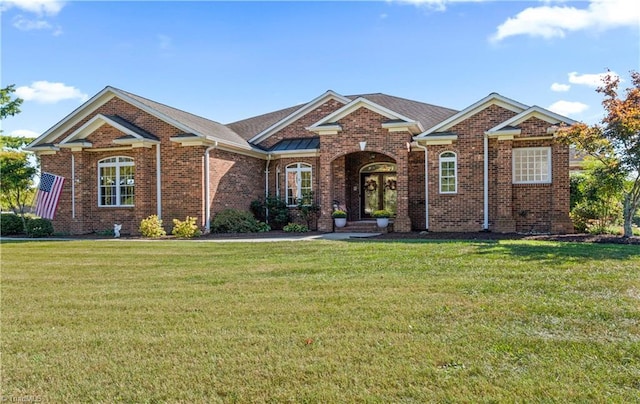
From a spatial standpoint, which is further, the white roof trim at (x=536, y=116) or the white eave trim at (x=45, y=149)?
the white eave trim at (x=45, y=149)

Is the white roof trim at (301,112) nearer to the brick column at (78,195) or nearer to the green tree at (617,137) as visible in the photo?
the brick column at (78,195)

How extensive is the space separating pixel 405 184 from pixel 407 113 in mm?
6081

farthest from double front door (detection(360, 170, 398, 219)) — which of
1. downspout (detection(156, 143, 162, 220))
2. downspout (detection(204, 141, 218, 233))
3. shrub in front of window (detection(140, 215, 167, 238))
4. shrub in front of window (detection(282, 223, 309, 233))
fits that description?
→ shrub in front of window (detection(140, 215, 167, 238))

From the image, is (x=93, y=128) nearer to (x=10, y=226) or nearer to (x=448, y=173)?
(x=10, y=226)

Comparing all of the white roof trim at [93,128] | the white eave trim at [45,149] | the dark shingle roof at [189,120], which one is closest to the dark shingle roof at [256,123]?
the dark shingle roof at [189,120]

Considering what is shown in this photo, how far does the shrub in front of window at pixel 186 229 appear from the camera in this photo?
1722 cm

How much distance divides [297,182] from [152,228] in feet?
21.0

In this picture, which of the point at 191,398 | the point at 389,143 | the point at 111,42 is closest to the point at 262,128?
the point at 389,143

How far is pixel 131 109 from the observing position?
778 inches

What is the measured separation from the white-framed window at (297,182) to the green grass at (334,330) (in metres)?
10.9

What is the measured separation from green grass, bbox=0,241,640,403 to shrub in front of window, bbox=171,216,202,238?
23.6ft

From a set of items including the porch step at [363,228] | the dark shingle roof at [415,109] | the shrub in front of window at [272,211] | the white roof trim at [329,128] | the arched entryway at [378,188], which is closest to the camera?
the porch step at [363,228]

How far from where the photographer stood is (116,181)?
19.7 m

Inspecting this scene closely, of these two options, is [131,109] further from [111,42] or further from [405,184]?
[405,184]
